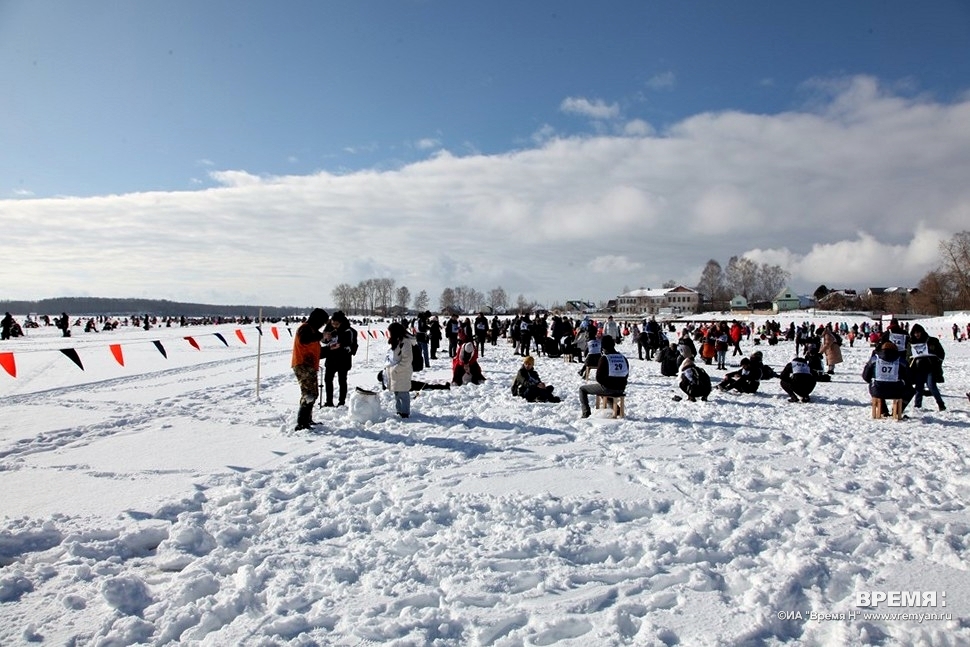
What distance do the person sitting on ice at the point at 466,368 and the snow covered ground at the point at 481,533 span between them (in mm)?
4298

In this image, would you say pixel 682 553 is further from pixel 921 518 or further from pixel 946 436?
pixel 946 436

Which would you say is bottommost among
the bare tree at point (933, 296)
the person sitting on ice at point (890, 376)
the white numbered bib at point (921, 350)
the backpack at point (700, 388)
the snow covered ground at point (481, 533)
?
the snow covered ground at point (481, 533)

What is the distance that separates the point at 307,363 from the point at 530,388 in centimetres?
469

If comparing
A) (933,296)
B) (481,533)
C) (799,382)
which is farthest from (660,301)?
(481,533)

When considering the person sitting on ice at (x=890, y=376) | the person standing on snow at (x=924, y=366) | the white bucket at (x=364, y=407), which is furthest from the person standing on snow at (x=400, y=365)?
the person standing on snow at (x=924, y=366)

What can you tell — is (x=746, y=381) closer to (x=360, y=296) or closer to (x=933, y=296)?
(x=933, y=296)

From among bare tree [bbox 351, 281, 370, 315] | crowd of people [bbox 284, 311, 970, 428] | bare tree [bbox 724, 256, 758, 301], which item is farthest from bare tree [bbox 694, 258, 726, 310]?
crowd of people [bbox 284, 311, 970, 428]

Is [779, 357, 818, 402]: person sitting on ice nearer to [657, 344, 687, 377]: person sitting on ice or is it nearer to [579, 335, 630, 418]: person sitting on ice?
[657, 344, 687, 377]: person sitting on ice

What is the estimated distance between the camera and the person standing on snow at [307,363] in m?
7.93

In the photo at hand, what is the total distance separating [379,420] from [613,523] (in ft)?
16.0

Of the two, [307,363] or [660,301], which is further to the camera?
[660,301]

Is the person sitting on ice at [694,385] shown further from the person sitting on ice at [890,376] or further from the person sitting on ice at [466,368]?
the person sitting on ice at [466,368]

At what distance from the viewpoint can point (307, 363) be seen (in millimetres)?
7945

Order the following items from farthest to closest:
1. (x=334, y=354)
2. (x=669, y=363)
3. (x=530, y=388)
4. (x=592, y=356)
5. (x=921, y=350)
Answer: (x=669, y=363) → (x=592, y=356) → (x=530, y=388) → (x=921, y=350) → (x=334, y=354)
